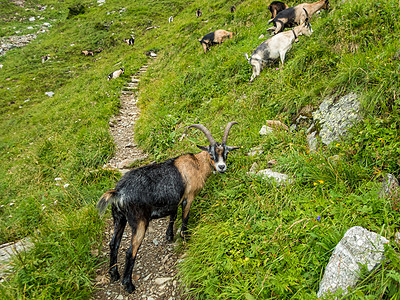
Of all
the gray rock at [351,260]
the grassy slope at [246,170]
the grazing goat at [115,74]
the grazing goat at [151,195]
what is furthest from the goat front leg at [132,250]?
the grazing goat at [115,74]

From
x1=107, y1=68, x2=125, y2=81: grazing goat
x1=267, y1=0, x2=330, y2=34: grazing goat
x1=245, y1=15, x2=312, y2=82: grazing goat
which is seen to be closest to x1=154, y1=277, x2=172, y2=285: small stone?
x1=245, y1=15, x2=312, y2=82: grazing goat

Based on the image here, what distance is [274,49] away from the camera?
759cm

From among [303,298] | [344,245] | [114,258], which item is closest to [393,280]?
[344,245]

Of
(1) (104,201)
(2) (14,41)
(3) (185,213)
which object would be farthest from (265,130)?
(2) (14,41)

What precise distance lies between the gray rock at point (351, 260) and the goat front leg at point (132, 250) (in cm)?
265

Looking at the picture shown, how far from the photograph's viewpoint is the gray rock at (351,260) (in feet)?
8.17

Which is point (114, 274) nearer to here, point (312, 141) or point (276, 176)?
point (276, 176)

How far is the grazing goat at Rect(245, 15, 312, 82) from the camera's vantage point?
24.8 feet

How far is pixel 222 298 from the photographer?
126 inches

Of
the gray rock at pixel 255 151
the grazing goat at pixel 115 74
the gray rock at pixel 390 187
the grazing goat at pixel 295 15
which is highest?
the grazing goat at pixel 295 15

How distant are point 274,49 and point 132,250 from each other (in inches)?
276

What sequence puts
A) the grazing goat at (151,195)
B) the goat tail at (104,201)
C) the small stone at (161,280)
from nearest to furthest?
1. the goat tail at (104,201)
2. the grazing goat at (151,195)
3. the small stone at (161,280)

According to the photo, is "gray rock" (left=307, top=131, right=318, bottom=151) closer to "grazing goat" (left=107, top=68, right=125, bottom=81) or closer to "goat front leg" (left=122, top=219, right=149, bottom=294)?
"goat front leg" (left=122, top=219, right=149, bottom=294)

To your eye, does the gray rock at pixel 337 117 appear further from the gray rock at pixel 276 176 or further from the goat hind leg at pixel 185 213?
the goat hind leg at pixel 185 213
